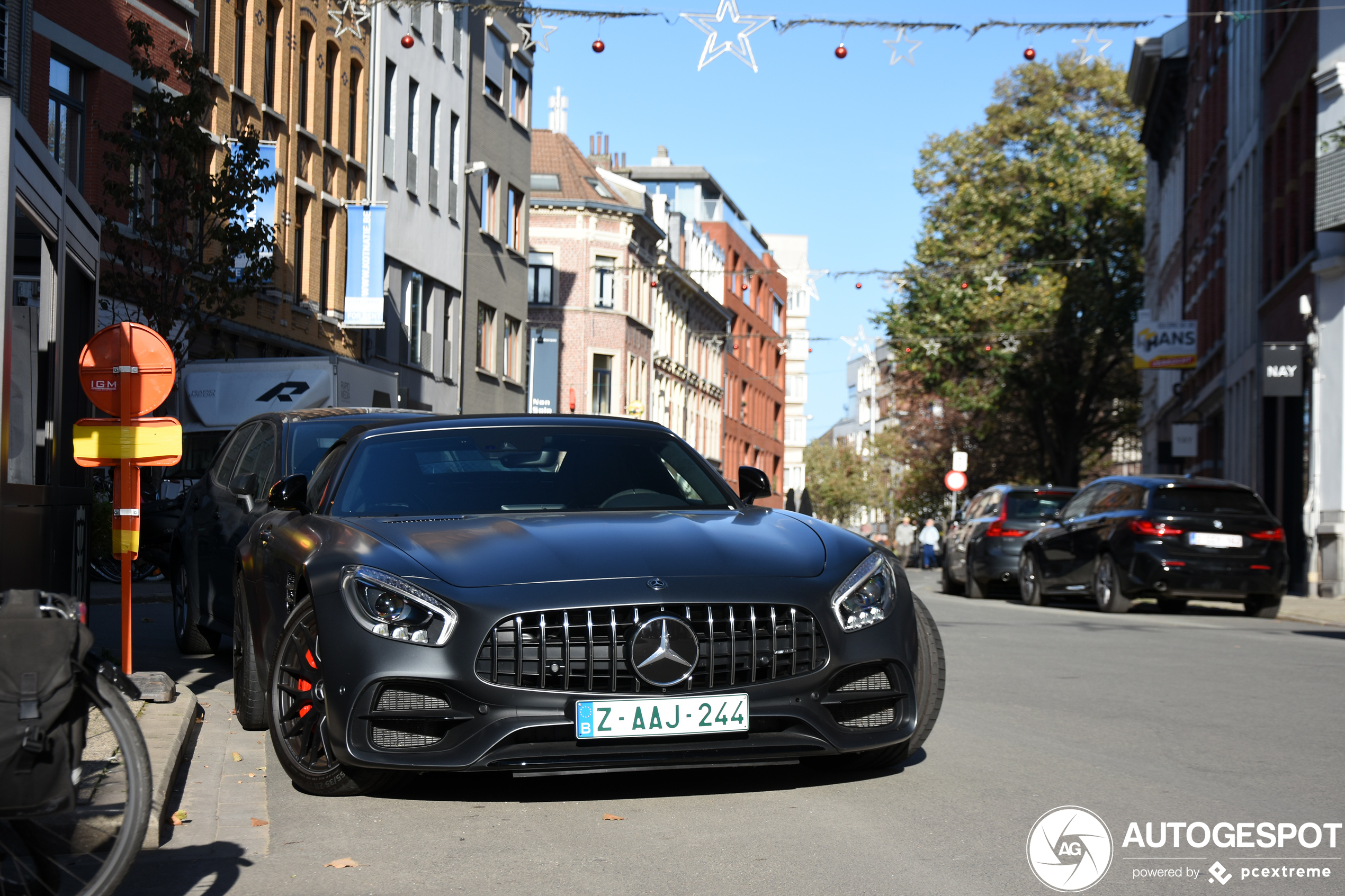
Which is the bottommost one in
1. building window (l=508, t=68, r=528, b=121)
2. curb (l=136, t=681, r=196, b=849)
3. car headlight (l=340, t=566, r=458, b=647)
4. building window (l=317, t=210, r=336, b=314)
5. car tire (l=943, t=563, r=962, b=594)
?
car tire (l=943, t=563, r=962, b=594)

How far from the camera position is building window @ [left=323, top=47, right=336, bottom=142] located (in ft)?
115

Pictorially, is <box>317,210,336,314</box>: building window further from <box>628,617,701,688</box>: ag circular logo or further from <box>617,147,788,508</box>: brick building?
<box>617,147,788,508</box>: brick building

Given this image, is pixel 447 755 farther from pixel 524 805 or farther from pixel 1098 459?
pixel 1098 459

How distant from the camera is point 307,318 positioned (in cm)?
3344

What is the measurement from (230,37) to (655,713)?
86.3 ft

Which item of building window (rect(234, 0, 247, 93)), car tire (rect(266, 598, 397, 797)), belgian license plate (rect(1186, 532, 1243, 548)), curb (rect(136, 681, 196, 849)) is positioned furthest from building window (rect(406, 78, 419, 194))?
car tire (rect(266, 598, 397, 797))

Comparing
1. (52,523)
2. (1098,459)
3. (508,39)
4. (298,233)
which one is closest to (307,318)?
(298,233)

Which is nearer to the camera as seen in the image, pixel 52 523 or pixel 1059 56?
pixel 52 523

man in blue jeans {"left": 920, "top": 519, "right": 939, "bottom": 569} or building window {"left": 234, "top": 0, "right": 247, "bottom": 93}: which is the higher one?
building window {"left": 234, "top": 0, "right": 247, "bottom": 93}

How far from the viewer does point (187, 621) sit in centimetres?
1140

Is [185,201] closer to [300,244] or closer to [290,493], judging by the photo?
[300,244]

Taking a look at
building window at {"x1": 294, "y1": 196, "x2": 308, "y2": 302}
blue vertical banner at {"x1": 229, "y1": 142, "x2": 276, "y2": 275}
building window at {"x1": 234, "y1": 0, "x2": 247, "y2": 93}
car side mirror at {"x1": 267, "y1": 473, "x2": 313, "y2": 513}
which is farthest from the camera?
building window at {"x1": 294, "y1": 196, "x2": 308, "y2": 302}

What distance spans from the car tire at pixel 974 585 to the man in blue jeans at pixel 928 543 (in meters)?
26.8

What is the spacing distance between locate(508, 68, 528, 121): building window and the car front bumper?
149 ft
